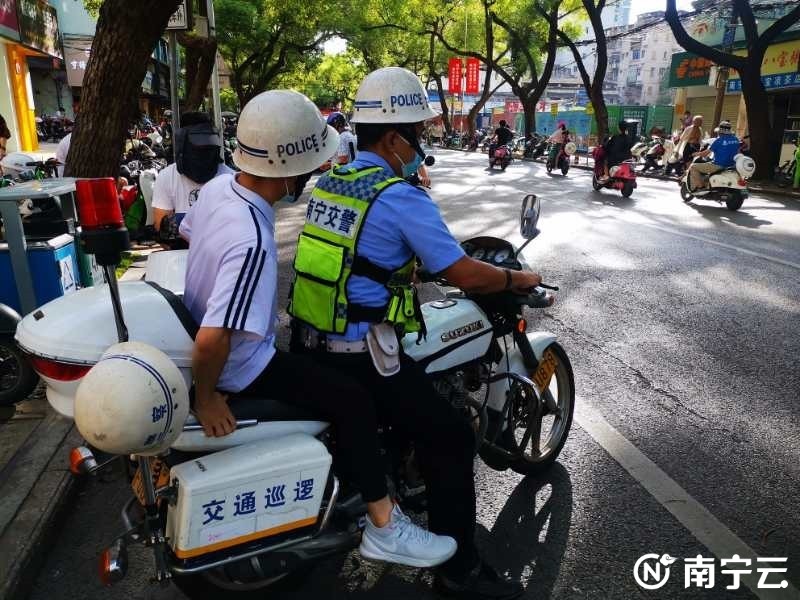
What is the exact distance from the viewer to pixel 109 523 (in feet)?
9.68

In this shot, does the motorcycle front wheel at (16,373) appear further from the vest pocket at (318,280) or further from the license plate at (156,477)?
the vest pocket at (318,280)

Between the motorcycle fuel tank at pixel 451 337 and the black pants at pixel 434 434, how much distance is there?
17cm

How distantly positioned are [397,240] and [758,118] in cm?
1874

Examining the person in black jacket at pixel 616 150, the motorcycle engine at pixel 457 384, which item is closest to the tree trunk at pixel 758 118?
the person in black jacket at pixel 616 150

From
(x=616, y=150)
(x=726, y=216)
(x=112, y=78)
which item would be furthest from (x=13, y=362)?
(x=616, y=150)

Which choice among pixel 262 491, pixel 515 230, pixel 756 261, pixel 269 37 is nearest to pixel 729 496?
pixel 262 491

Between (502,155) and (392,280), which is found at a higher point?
(392,280)

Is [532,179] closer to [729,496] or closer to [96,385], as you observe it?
[729,496]

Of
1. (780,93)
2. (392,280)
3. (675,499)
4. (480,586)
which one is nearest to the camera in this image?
(392,280)

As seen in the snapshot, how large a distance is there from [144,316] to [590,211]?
1118cm

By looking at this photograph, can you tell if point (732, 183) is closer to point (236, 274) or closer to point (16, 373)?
point (16, 373)

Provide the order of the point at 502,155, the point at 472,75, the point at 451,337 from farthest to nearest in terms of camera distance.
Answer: the point at 472,75, the point at 502,155, the point at 451,337

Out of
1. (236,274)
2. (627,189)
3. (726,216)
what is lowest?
(726,216)

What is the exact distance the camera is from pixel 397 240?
2229mm
